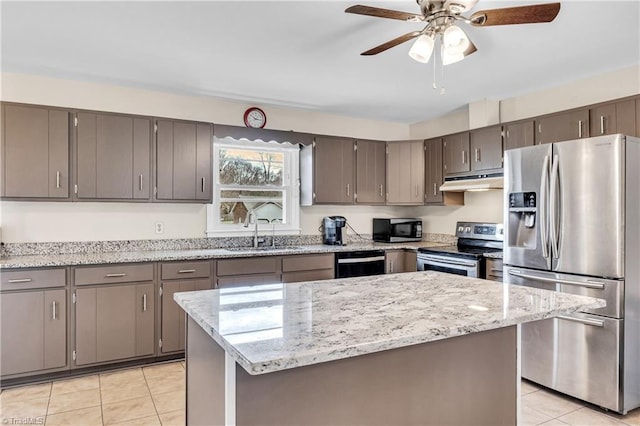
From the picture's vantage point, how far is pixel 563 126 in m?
3.32

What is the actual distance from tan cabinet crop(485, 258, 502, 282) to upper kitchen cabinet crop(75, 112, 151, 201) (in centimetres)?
311

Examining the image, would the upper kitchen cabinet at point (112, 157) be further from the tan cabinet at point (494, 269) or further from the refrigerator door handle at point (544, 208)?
the refrigerator door handle at point (544, 208)

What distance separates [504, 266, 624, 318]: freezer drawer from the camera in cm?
259

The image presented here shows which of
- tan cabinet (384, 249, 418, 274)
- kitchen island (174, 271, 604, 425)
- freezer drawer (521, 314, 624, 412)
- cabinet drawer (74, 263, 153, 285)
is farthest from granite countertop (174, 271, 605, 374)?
tan cabinet (384, 249, 418, 274)

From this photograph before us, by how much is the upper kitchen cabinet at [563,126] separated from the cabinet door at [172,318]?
3.32m

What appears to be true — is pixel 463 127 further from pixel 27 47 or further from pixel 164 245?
pixel 27 47

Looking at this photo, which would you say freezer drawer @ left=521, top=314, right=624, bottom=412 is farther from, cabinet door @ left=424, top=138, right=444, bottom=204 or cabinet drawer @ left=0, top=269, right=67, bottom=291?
cabinet drawer @ left=0, top=269, right=67, bottom=291

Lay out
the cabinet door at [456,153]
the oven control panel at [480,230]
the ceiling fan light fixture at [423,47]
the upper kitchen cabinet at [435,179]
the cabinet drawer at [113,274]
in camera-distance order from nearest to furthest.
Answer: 1. the ceiling fan light fixture at [423,47]
2. the cabinet drawer at [113,274]
3. the oven control panel at [480,230]
4. the cabinet door at [456,153]
5. the upper kitchen cabinet at [435,179]

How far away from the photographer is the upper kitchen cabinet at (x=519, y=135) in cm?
358

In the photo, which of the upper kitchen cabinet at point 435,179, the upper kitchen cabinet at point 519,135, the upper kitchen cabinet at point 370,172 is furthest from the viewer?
the upper kitchen cabinet at point 370,172

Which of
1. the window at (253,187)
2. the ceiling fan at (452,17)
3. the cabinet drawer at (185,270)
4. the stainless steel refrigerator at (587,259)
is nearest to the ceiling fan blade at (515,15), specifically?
the ceiling fan at (452,17)

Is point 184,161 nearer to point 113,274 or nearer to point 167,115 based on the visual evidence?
point 167,115

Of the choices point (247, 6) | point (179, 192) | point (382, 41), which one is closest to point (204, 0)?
point (247, 6)

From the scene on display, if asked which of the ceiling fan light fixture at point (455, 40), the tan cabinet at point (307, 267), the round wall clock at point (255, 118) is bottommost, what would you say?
the tan cabinet at point (307, 267)
